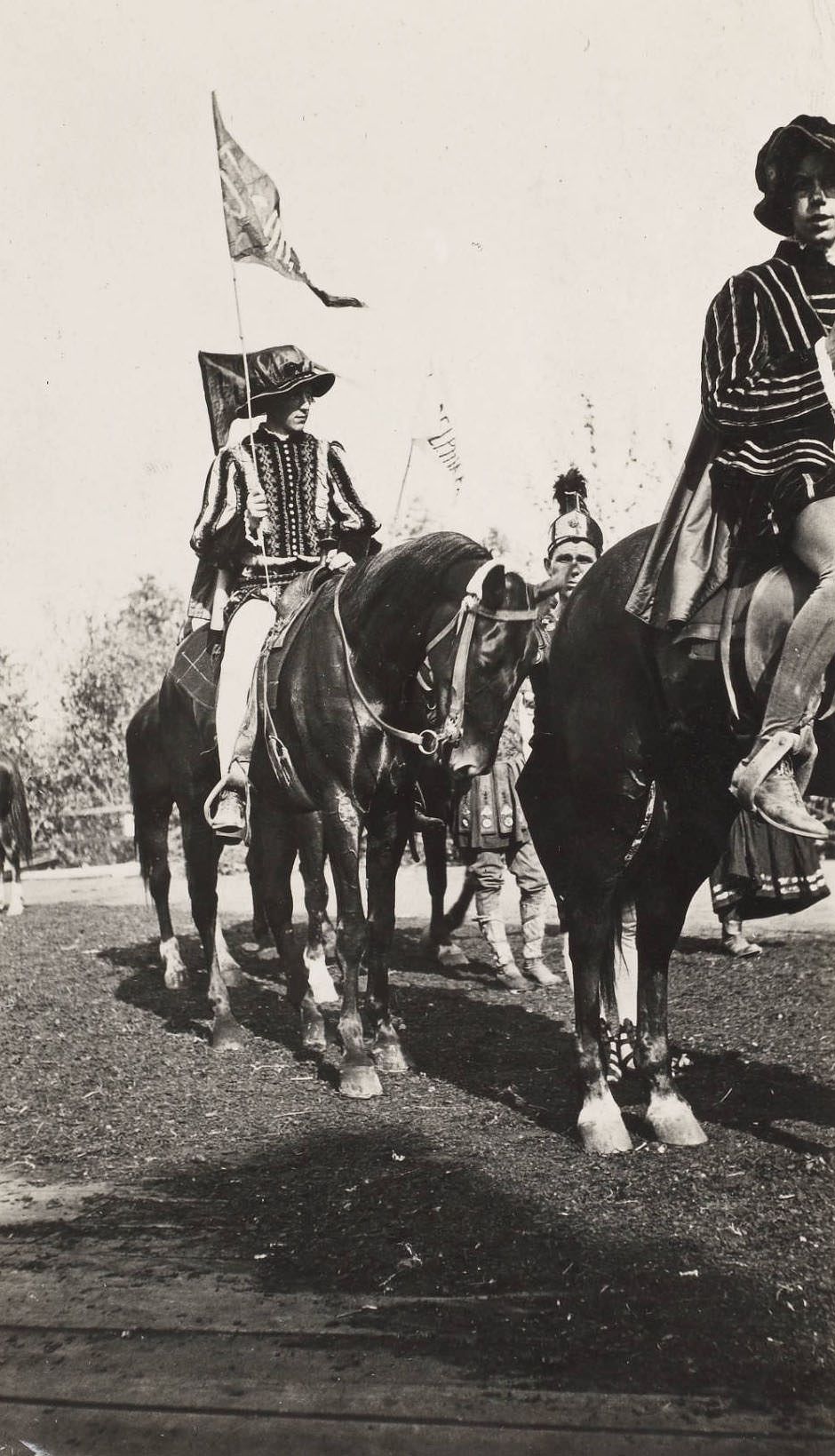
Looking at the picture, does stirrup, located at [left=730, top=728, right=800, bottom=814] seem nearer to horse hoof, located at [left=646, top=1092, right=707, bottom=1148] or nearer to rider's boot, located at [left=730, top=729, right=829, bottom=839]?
rider's boot, located at [left=730, top=729, right=829, bottom=839]

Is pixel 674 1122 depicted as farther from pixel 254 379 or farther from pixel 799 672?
pixel 254 379

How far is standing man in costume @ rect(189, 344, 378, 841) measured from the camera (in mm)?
6395

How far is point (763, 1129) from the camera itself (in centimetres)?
427

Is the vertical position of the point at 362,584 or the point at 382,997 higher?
the point at 362,584

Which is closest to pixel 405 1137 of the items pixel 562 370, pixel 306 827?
pixel 306 827

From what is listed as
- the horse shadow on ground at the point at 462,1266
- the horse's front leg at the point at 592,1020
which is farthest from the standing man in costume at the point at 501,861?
the horse shadow on ground at the point at 462,1266

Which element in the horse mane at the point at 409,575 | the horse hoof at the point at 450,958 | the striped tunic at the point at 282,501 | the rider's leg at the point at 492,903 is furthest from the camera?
the horse hoof at the point at 450,958

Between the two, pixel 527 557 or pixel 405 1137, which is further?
pixel 527 557

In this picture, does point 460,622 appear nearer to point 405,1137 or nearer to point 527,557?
point 405,1137

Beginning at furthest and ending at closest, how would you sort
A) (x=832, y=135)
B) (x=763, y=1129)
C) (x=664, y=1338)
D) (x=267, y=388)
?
(x=267, y=388), (x=763, y=1129), (x=832, y=135), (x=664, y=1338)

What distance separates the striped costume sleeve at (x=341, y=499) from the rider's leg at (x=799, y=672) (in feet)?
11.8

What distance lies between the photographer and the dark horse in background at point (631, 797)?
412 centimetres

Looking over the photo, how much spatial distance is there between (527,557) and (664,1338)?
34.3ft

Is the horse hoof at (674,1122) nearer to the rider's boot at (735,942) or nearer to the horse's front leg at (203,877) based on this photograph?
the horse's front leg at (203,877)
